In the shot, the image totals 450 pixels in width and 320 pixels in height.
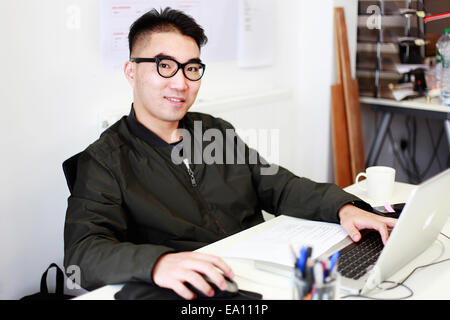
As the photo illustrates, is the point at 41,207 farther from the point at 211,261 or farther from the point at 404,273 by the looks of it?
the point at 404,273

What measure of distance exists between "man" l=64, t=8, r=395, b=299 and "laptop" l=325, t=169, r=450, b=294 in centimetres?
13

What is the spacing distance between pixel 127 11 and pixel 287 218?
3.23ft

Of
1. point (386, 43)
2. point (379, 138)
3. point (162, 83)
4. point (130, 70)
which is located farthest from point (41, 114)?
point (379, 138)

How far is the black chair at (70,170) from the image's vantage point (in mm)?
1443

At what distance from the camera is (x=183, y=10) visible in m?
2.20

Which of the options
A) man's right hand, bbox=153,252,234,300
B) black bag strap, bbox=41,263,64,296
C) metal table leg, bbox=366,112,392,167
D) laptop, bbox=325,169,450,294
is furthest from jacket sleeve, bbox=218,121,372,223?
metal table leg, bbox=366,112,392,167

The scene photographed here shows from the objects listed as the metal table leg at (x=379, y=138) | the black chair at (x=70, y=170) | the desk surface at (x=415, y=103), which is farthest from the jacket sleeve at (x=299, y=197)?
the metal table leg at (x=379, y=138)

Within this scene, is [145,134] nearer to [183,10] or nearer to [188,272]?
[188,272]

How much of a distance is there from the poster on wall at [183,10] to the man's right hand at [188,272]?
1065mm

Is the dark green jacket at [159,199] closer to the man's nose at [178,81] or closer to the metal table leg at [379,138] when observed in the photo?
the man's nose at [178,81]

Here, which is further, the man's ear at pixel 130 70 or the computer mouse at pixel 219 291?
the man's ear at pixel 130 70

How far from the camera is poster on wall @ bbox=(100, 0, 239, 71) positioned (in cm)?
193

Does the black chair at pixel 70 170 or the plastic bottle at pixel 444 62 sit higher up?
the plastic bottle at pixel 444 62

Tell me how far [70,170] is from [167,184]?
0.27 metres
